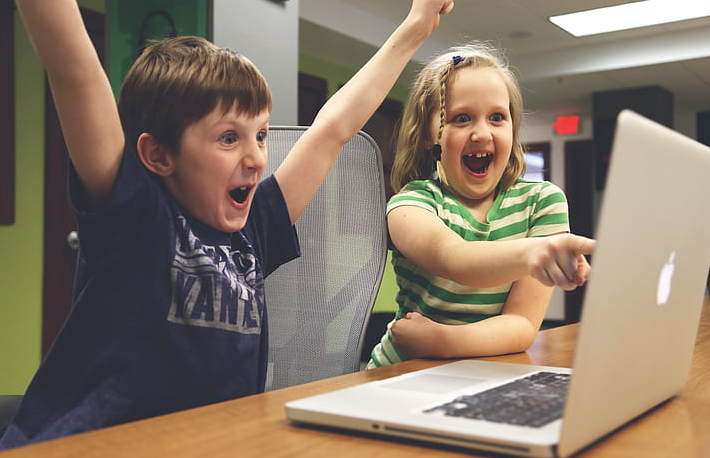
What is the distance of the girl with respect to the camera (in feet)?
3.27

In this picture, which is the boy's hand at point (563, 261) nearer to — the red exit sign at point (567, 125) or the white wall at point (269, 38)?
the white wall at point (269, 38)

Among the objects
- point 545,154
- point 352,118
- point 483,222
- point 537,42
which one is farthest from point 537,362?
point 545,154

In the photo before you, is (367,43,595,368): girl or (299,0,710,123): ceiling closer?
(367,43,595,368): girl

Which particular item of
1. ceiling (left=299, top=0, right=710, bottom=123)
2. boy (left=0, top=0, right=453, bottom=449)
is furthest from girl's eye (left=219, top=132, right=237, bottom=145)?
ceiling (left=299, top=0, right=710, bottom=123)

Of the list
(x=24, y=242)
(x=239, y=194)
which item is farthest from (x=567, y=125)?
(x=239, y=194)

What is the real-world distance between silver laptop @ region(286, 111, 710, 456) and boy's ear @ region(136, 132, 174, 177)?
0.40 meters

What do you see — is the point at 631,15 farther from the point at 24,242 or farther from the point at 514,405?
the point at 514,405

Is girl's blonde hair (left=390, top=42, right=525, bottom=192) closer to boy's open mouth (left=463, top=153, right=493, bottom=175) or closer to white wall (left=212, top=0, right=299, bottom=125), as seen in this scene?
boy's open mouth (left=463, top=153, right=493, bottom=175)

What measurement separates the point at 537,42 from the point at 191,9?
4.32m

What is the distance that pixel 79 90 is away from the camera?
655 millimetres

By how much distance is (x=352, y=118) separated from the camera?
1044mm

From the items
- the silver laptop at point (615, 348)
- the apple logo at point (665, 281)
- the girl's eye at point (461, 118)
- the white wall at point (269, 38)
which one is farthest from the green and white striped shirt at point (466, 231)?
the white wall at point (269, 38)

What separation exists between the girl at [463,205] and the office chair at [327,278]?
0.05 m

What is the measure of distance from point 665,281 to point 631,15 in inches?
198
